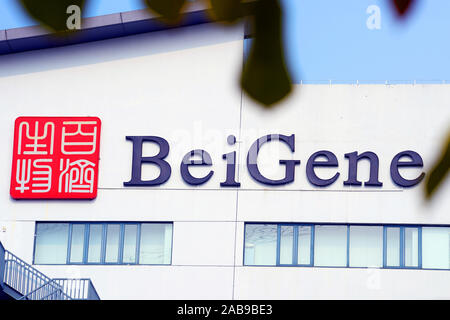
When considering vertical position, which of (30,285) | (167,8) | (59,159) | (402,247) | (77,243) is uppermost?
(59,159)

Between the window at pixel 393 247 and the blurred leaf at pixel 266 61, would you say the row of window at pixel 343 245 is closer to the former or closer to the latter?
the window at pixel 393 247

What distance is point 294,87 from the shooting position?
1.38 meters

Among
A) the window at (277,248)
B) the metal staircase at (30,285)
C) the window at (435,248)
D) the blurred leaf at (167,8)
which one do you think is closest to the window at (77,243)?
the metal staircase at (30,285)

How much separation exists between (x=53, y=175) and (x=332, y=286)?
25.5 feet

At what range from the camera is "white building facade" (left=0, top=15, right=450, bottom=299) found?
24484 mm

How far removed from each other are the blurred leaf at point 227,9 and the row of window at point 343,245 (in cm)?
2338

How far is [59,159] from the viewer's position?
25.7 m

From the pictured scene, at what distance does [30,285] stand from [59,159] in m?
3.69

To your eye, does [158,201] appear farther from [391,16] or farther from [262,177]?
[391,16]

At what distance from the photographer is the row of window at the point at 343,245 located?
24.5m

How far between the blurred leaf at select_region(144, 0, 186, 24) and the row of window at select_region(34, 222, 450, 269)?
23376mm

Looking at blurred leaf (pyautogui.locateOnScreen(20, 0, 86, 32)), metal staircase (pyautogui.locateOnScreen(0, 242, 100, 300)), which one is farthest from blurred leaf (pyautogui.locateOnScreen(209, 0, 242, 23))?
metal staircase (pyautogui.locateOnScreen(0, 242, 100, 300))

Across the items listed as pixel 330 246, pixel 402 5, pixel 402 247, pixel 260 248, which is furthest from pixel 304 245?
pixel 402 5

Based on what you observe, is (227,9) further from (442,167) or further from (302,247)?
(302,247)
